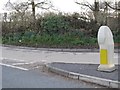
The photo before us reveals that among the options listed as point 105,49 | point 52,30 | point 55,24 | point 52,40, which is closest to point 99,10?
point 55,24

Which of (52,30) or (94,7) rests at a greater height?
(94,7)

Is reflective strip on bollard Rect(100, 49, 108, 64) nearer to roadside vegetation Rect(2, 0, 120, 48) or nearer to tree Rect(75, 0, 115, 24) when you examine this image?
roadside vegetation Rect(2, 0, 120, 48)

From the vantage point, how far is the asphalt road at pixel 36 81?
656 centimetres

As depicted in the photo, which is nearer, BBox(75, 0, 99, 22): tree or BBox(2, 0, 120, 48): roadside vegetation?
BBox(2, 0, 120, 48): roadside vegetation

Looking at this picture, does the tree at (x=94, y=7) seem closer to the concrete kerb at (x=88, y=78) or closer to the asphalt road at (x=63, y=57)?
the asphalt road at (x=63, y=57)

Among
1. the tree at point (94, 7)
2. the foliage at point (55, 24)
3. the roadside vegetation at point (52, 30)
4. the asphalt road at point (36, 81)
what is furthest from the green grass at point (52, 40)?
the asphalt road at point (36, 81)

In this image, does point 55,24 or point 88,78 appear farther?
point 55,24

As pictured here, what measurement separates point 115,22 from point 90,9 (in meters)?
3.38

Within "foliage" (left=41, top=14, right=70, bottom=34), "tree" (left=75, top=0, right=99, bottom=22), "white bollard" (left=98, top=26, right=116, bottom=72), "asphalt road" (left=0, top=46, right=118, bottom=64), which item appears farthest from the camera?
"foliage" (left=41, top=14, right=70, bottom=34)

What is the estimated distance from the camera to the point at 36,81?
713 centimetres

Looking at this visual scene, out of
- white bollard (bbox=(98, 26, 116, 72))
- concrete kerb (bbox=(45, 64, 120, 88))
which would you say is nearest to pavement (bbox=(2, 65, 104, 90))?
concrete kerb (bbox=(45, 64, 120, 88))

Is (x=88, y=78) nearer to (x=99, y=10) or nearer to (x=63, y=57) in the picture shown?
(x=63, y=57)

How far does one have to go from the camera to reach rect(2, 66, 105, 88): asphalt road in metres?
Result: 6.56

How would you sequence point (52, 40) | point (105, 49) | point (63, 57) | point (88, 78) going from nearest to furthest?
point (88, 78), point (105, 49), point (63, 57), point (52, 40)
